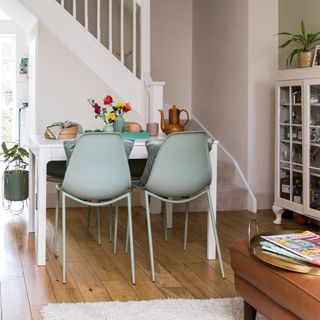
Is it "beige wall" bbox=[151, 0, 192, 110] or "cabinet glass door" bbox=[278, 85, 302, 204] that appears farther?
"beige wall" bbox=[151, 0, 192, 110]

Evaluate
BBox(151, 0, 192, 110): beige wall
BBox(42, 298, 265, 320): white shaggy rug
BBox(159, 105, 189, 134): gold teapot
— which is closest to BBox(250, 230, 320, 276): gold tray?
BBox(42, 298, 265, 320): white shaggy rug

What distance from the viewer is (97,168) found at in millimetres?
3900

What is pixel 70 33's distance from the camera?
20.4 ft

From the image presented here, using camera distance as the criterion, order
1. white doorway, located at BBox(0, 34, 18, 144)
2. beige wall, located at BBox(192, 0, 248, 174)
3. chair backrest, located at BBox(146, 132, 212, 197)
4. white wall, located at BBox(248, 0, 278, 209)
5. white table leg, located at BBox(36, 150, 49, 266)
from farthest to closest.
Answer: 1. white doorway, located at BBox(0, 34, 18, 144)
2. beige wall, located at BBox(192, 0, 248, 174)
3. white wall, located at BBox(248, 0, 278, 209)
4. white table leg, located at BBox(36, 150, 49, 266)
5. chair backrest, located at BBox(146, 132, 212, 197)

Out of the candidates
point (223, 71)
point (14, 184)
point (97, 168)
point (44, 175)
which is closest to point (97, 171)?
point (97, 168)

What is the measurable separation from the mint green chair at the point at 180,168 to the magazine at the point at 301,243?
109 centimetres

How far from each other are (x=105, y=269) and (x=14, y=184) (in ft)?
6.96

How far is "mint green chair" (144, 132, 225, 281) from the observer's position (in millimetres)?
3945

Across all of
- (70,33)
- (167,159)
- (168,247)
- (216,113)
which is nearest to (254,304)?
(167,159)

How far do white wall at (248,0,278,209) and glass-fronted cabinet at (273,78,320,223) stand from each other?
0.65 metres

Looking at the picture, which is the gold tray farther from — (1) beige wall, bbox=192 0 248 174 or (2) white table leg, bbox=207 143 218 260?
(1) beige wall, bbox=192 0 248 174

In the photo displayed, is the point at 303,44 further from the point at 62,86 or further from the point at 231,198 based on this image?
the point at 62,86

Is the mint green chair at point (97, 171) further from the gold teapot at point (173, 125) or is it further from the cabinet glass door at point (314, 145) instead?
the cabinet glass door at point (314, 145)

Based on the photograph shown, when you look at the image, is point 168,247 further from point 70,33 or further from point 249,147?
point 70,33
